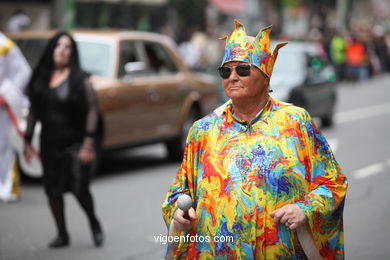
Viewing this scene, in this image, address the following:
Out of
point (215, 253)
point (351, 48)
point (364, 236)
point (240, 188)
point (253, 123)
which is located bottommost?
point (351, 48)

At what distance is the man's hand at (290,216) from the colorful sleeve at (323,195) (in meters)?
0.04

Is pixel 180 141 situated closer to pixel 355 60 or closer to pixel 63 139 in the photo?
pixel 63 139

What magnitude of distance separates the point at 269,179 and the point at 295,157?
15 cm

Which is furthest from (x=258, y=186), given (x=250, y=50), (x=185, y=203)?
(x=250, y=50)

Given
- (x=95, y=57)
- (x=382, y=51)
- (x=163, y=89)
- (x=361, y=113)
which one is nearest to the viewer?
(x=95, y=57)

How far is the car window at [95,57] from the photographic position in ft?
34.4

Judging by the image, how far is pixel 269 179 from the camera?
11.3 ft

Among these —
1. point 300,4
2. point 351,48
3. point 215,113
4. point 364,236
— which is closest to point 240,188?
point 215,113

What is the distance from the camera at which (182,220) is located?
11.1 feet

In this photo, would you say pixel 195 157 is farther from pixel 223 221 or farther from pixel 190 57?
pixel 190 57

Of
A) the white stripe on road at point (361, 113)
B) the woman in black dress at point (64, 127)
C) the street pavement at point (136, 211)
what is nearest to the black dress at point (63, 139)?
the woman in black dress at point (64, 127)

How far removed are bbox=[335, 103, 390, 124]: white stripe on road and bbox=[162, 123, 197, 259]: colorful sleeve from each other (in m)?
14.2

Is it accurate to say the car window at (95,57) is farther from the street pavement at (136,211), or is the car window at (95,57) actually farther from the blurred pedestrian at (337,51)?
the blurred pedestrian at (337,51)

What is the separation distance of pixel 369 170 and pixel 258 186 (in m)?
8.06
